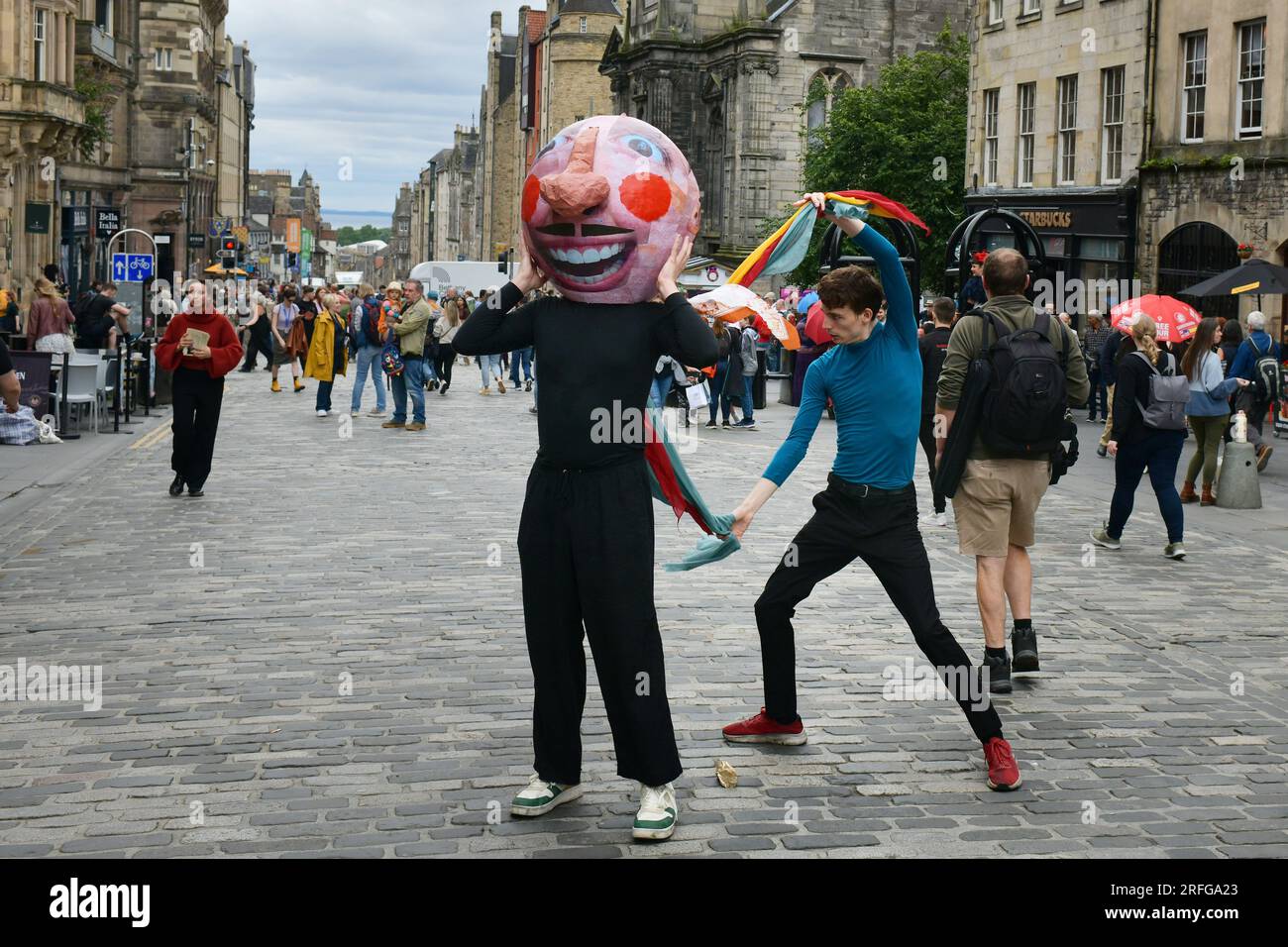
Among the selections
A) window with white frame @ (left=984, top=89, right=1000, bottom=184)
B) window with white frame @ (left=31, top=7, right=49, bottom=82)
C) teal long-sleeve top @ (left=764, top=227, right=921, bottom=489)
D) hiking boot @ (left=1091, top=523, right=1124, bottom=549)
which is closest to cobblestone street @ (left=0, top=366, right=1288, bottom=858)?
hiking boot @ (left=1091, top=523, right=1124, bottom=549)

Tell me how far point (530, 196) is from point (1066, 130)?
30.8 m

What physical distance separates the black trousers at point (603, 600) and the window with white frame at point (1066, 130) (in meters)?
30.5

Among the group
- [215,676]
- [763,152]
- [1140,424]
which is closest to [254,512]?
[215,676]

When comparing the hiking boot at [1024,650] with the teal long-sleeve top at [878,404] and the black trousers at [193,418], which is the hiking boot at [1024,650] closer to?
the teal long-sleeve top at [878,404]

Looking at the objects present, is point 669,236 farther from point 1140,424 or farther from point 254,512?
point 254,512

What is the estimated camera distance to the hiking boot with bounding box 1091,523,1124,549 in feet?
41.2

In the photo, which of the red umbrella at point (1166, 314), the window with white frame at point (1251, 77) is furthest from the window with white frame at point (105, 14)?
the red umbrella at point (1166, 314)

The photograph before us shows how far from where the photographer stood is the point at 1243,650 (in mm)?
8844

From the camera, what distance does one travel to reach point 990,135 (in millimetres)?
37781

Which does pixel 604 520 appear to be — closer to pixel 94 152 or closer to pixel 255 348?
pixel 255 348

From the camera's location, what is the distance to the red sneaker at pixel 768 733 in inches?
262

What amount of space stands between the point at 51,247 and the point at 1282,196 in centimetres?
3077

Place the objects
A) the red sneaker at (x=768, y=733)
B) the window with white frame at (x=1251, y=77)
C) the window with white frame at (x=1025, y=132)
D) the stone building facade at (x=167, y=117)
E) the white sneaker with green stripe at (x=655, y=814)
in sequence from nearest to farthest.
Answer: the white sneaker with green stripe at (x=655, y=814), the red sneaker at (x=768, y=733), the window with white frame at (x=1251, y=77), the window with white frame at (x=1025, y=132), the stone building facade at (x=167, y=117)

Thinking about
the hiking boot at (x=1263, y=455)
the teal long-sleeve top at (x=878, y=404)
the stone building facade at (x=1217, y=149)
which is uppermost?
the stone building facade at (x=1217, y=149)
